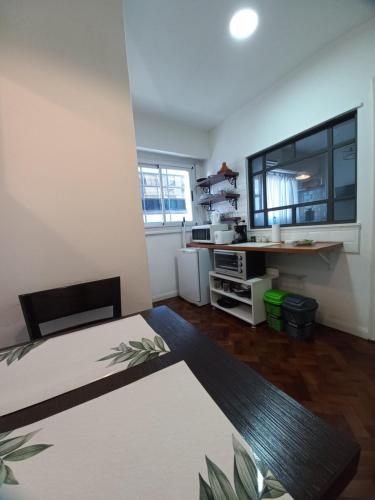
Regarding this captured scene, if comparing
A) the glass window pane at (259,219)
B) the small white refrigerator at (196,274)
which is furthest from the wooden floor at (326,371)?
the glass window pane at (259,219)

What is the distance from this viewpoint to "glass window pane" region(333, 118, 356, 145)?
1.83m

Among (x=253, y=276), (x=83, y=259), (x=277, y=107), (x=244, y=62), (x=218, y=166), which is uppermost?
(x=244, y=62)

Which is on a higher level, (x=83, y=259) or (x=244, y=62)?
(x=244, y=62)

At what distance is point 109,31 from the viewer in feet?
3.84

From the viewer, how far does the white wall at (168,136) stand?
8.92 ft

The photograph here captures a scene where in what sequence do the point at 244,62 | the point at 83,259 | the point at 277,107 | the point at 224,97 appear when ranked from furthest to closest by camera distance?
the point at 224,97 < the point at 277,107 < the point at 244,62 < the point at 83,259

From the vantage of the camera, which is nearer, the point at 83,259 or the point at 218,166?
the point at 83,259

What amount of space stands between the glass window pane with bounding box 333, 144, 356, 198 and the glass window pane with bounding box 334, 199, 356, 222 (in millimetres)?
67

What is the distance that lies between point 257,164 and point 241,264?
1471 millimetres

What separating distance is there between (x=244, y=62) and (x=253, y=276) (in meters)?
2.21

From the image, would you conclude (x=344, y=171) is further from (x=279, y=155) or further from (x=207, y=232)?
(x=207, y=232)

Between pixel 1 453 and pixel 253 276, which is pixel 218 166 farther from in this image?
pixel 1 453

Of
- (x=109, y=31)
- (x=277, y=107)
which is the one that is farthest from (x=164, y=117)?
(x=109, y=31)

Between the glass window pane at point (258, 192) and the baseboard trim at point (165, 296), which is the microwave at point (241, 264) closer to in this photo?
the glass window pane at point (258, 192)
